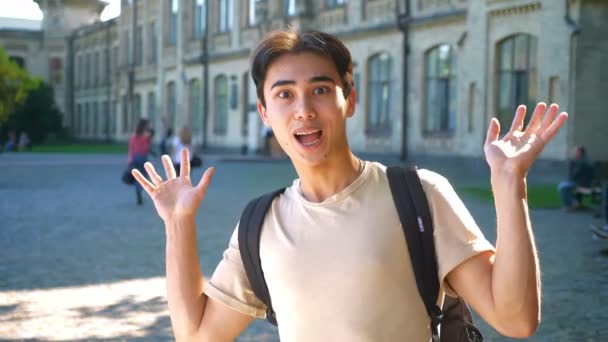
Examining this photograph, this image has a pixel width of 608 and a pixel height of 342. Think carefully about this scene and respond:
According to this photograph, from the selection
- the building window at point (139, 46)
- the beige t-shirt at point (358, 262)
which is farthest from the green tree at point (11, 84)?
the beige t-shirt at point (358, 262)

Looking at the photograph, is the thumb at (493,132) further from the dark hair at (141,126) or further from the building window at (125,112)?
the building window at (125,112)

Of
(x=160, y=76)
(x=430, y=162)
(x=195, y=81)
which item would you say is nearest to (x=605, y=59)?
(x=430, y=162)

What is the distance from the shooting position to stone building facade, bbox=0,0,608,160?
21.4m

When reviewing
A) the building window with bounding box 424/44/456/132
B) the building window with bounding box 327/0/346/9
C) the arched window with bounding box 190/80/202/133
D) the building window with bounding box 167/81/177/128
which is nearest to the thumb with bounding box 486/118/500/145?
the building window with bounding box 424/44/456/132

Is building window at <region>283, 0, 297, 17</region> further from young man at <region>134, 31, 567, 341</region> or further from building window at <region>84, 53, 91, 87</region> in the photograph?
young man at <region>134, 31, 567, 341</region>

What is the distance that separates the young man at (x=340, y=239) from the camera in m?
1.91

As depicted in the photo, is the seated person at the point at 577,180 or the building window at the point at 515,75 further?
the building window at the point at 515,75

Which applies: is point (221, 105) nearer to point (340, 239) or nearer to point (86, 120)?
point (86, 120)

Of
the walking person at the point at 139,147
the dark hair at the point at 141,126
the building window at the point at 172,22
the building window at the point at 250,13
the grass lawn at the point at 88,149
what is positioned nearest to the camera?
the walking person at the point at 139,147

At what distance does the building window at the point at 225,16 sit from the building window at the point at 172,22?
5.48m

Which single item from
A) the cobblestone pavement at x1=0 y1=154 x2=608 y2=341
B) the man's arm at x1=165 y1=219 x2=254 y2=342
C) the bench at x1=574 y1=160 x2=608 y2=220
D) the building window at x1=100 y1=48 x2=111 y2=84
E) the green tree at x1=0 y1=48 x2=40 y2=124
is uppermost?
the building window at x1=100 y1=48 x2=111 y2=84

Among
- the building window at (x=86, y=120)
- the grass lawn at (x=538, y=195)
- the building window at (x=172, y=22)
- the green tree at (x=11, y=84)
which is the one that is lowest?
the grass lawn at (x=538, y=195)

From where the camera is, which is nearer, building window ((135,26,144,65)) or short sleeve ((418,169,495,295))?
short sleeve ((418,169,495,295))

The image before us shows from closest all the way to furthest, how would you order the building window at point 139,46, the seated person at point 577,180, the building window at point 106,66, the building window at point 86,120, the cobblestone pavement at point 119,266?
the cobblestone pavement at point 119,266
the seated person at point 577,180
the building window at point 139,46
the building window at point 106,66
the building window at point 86,120
